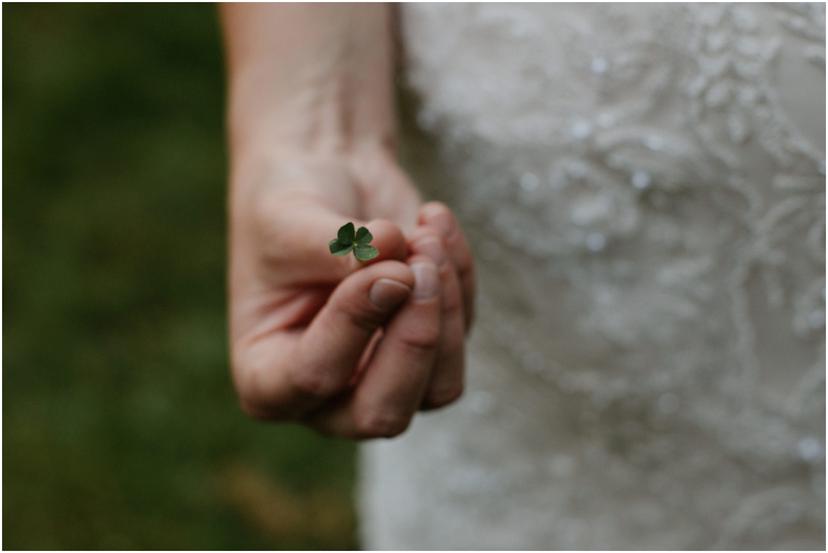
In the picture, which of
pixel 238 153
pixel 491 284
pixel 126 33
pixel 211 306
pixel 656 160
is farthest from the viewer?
pixel 126 33

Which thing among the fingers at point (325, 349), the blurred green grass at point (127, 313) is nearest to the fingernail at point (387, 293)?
the fingers at point (325, 349)

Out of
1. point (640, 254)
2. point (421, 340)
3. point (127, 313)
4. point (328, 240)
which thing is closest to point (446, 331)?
point (421, 340)

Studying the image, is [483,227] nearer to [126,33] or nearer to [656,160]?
[656,160]

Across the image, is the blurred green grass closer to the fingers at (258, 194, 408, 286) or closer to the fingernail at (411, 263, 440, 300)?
the fingers at (258, 194, 408, 286)

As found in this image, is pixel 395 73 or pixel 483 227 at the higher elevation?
pixel 395 73

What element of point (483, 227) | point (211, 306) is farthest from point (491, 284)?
point (211, 306)

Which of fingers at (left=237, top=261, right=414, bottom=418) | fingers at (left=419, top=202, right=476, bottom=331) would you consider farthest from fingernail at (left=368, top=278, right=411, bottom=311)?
fingers at (left=419, top=202, right=476, bottom=331)

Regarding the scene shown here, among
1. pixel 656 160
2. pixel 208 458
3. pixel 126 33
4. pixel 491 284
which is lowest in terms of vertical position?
pixel 208 458
